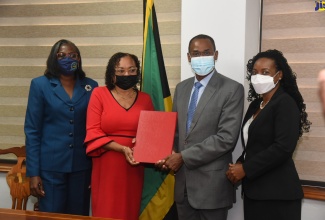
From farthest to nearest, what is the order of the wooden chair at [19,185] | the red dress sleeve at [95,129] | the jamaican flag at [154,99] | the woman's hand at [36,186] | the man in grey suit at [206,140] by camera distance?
1. the jamaican flag at [154,99]
2. the wooden chair at [19,185]
3. the woman's hand at [36,186]
4. the red dress sleeve at [95,129]
5. the man in grey suit at [206,140]

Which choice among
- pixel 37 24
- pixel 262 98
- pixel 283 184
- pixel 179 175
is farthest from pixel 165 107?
pixel 37 24

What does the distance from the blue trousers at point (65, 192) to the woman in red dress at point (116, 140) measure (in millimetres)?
130

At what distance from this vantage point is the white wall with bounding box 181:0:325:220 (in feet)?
9.38

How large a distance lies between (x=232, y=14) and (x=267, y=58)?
66cm

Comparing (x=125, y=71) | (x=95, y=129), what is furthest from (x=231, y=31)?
(x=95, y=129)

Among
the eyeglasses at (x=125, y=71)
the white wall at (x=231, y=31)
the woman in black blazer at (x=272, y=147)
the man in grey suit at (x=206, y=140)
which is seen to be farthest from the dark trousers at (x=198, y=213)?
the eyeglasses at (x=125, y=71)

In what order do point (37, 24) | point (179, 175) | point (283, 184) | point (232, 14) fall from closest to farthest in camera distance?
point (283, 184) → point (179, 175) → point (232, 14) → point (37, 24)

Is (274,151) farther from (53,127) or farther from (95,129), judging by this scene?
(53,127)

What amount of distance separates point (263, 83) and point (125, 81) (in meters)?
0.87

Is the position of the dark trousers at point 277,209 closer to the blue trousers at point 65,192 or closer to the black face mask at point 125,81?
the black face mask at point 125,81

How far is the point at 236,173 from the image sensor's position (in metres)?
2.36

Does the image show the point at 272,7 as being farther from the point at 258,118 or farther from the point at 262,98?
the point at 258,118

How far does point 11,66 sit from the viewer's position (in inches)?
151

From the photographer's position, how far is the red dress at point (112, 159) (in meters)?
2.59
